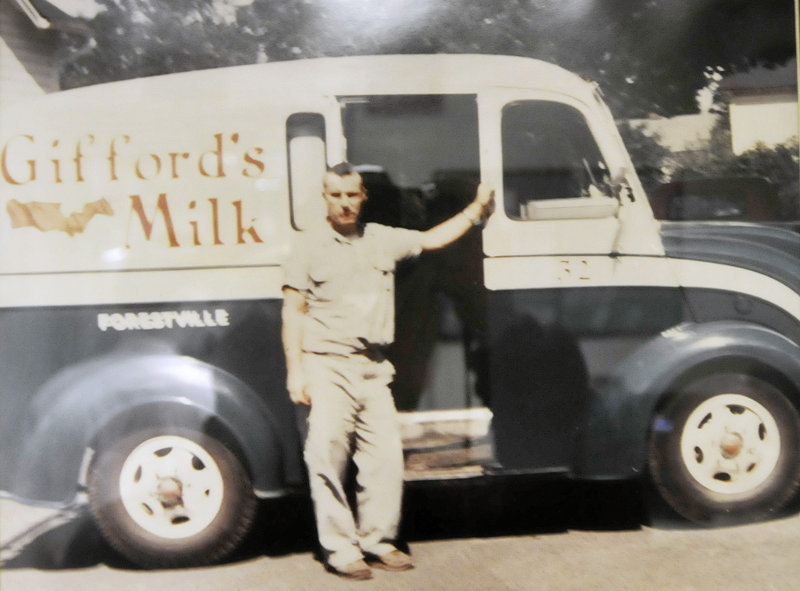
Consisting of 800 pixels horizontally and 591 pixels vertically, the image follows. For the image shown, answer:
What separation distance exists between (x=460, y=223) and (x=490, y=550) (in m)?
1.30

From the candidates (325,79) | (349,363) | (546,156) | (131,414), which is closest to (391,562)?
(349,363)

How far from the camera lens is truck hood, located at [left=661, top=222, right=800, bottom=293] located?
372cm

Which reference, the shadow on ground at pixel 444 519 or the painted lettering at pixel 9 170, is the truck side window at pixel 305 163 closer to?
the painted lettering at pixel 9 170

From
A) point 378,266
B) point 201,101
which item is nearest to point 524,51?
point 378,266

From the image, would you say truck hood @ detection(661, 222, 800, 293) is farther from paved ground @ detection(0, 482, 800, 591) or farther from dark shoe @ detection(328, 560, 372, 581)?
dark shoe @ detection(328, 560, 372, 581)

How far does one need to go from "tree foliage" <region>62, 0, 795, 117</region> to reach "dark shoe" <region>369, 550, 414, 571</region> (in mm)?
1880

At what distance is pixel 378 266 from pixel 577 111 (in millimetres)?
989

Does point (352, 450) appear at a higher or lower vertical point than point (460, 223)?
lower

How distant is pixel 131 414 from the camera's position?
3.54 metres

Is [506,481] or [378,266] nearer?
[378,266]

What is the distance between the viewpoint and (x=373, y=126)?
3518 millimetres

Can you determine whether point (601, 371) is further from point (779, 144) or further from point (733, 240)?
point (779, 144)

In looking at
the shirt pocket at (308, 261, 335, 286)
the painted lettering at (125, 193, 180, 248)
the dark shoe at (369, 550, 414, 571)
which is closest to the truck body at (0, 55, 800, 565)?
the painted lettering at (125, 193, 180, 248)

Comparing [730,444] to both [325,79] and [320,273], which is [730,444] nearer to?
[320,273]
